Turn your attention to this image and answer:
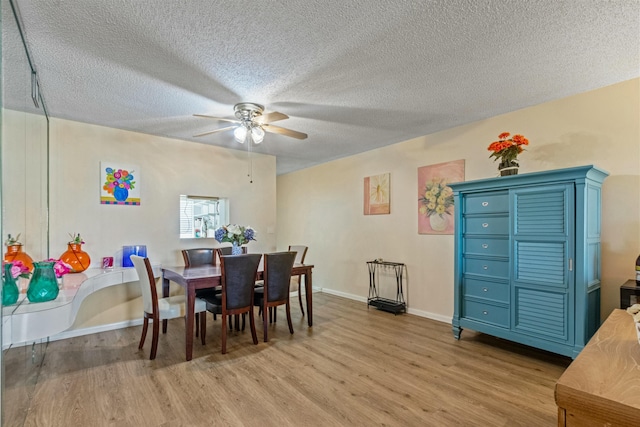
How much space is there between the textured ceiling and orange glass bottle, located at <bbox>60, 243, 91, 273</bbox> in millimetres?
1456

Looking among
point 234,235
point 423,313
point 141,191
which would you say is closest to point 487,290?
point 423,313

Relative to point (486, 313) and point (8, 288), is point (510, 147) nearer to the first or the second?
point (486, 313)

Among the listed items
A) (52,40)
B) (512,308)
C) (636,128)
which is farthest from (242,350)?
(636,128)

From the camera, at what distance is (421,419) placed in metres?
1.98

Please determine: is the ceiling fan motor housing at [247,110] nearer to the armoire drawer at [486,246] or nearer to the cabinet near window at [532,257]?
the cabinet near window at [532,257]

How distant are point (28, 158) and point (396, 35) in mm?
2714

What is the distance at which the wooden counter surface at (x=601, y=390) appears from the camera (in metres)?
0.75

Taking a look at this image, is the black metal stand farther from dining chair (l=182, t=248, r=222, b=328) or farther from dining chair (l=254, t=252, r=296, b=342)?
dining chair (l=182, t=248, r=222, b=328)

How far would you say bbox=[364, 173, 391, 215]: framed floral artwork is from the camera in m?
4.76

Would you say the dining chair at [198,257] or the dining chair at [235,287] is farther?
the dining chair at [198,257]

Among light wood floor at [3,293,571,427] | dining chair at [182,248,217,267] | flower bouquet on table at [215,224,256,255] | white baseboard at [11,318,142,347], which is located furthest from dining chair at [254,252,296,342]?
white baseboard at [11,318,142,347]

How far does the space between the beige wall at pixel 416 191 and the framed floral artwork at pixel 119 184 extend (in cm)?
314

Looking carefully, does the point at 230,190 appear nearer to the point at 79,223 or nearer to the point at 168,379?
the point at 79,223

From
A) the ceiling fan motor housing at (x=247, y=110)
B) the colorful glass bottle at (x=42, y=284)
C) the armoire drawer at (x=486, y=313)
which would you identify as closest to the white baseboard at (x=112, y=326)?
the armoire drawer at (x=486, y=313)
